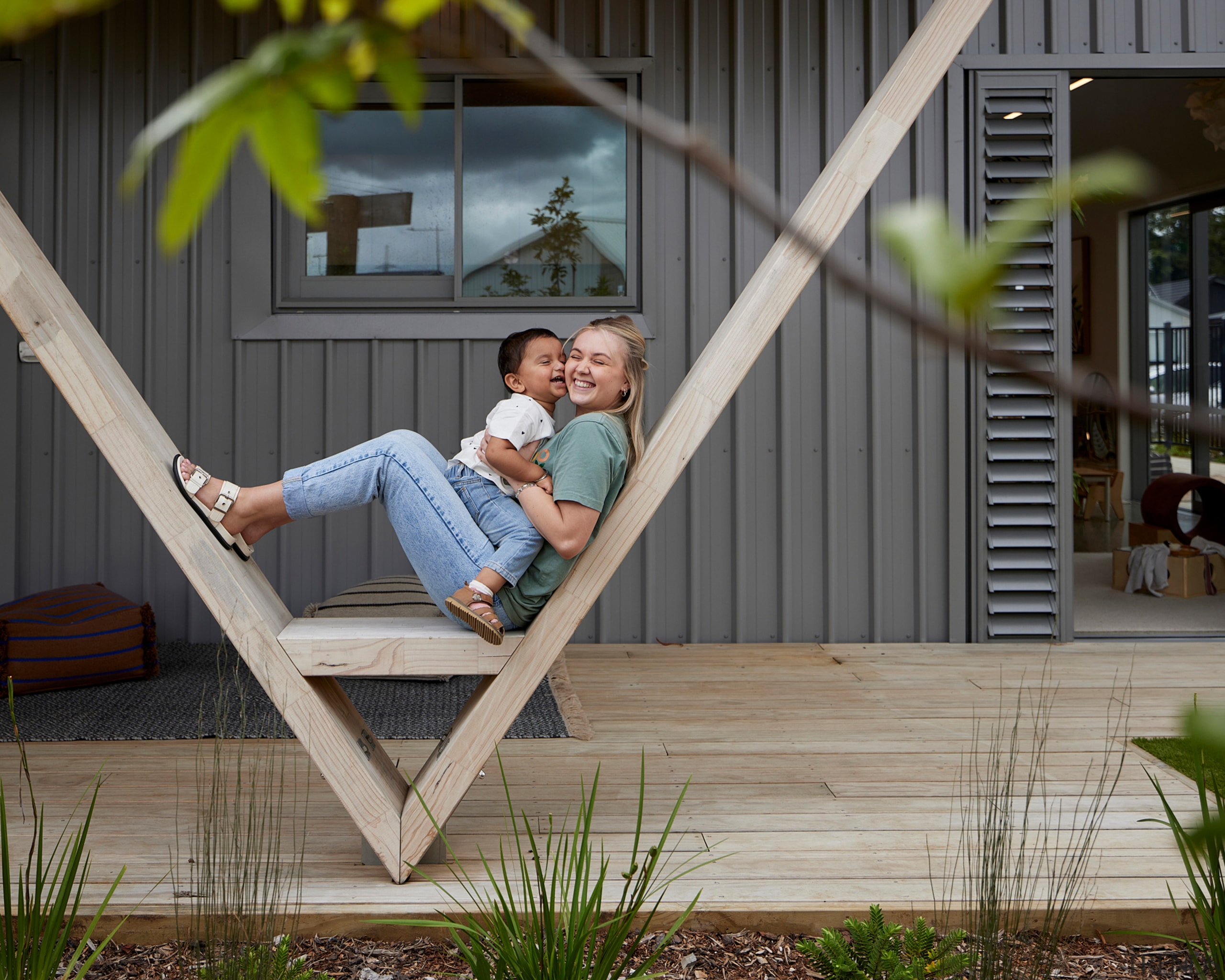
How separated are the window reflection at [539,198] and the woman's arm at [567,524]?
2392 mm

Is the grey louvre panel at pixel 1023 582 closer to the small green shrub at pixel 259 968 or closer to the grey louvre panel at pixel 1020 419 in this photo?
the grey louvre panel at pixel 1020 419

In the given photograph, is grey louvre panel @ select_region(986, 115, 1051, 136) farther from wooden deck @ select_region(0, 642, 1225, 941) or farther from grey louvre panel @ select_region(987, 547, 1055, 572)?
wooden deck @ select_region(0, 642, 1225, 941)

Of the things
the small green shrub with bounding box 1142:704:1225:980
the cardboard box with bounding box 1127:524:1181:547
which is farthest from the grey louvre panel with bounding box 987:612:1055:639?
the cardboard box with bounding box 1127:524:1181:547

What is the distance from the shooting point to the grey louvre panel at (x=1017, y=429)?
4113mm

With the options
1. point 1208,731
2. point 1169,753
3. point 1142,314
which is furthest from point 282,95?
point 1142,314

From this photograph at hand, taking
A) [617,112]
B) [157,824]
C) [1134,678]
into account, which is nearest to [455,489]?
[157,824]

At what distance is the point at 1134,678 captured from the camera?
3578 mm

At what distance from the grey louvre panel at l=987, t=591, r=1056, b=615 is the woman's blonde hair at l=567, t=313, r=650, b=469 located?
2.51 meters

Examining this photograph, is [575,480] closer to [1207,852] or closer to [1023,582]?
[1207,852]

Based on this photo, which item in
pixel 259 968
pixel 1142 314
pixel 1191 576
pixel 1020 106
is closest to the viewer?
pixel 259 968

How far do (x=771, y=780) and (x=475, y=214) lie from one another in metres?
2.54

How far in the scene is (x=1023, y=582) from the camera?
4.15m

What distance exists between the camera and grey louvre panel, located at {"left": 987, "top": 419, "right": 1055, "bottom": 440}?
411cm

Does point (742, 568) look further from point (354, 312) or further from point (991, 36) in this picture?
point (991, 36)
